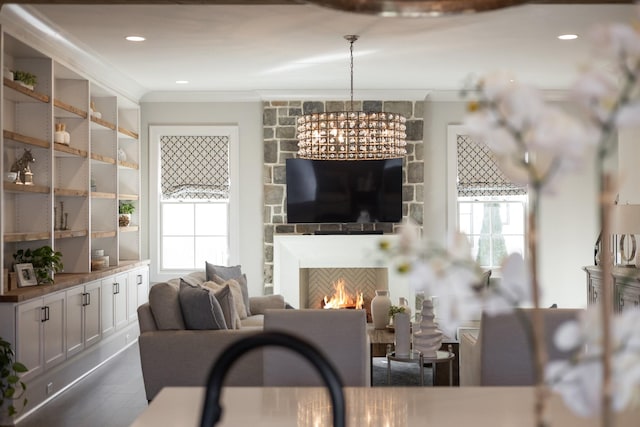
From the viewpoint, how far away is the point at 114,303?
7.34m

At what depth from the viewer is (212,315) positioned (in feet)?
17.2

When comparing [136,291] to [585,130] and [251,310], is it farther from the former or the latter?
[585,130]

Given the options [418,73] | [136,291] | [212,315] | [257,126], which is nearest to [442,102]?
[418,73]

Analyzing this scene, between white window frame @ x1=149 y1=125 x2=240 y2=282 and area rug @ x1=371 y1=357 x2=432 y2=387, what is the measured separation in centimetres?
261

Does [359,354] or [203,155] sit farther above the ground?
[203,155]

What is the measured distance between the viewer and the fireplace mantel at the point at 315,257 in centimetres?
868

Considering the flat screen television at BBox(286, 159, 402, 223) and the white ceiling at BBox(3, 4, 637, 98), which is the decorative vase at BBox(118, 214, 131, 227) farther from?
the flat screen television at BBox(286, 159, 402, 223)

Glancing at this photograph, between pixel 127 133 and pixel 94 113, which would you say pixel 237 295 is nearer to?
pixel 94 113

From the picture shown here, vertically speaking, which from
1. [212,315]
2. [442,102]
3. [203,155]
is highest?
[442,102]

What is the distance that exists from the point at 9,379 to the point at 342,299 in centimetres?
455

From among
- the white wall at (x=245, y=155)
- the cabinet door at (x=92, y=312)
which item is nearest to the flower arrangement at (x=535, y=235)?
the cabinet door at (x=92, y=312)

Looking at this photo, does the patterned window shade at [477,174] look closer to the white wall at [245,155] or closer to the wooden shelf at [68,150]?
the white wall at [245,155]

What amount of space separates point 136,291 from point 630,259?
4.95 m

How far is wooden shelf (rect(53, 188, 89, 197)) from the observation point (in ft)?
20.6
